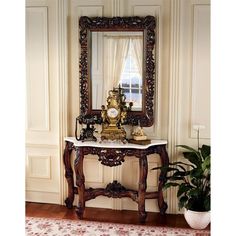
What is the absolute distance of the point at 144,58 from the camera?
162 inches

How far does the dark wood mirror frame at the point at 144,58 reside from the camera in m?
4.07

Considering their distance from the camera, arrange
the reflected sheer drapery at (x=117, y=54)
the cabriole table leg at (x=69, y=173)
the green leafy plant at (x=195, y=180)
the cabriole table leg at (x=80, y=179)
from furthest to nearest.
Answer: the cabriole table leg at (x=69, y=173), the reflected sheer drapery at (x=117, y=54), the cabriole table leg at (x=80, y=179), the green leafy plant at (x=195, y=180)

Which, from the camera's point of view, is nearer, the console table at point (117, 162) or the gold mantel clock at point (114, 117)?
the console table at point (117, 162)

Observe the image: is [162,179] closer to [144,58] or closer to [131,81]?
[131,81]

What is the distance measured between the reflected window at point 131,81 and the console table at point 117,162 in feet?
1.67

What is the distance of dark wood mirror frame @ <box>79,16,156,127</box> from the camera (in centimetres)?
407

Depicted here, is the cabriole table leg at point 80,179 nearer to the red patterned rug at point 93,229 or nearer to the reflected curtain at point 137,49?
the red patterned rug at point 93,229

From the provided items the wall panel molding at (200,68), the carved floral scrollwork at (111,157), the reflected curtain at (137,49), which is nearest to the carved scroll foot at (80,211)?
the carved floral scrollwork at (111,157)

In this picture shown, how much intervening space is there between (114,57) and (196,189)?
1.56 m

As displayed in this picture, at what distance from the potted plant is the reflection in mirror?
0.78 metres

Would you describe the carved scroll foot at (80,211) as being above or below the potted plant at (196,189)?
below

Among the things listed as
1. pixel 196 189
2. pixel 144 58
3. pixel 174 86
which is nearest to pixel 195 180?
pixel 196 189
